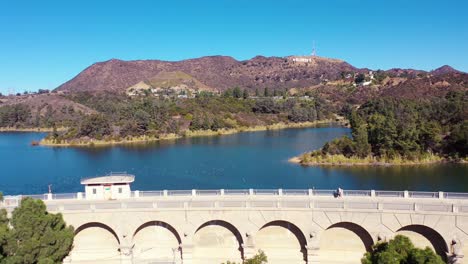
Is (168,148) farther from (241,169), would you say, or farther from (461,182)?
(461,182)

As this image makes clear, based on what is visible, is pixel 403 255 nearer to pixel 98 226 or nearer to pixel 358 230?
pixel 358 230

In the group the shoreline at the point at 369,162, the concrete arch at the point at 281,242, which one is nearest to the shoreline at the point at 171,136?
the shoreline at the point at 369,162

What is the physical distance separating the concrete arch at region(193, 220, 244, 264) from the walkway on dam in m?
0.06

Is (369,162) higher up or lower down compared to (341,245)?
higher up

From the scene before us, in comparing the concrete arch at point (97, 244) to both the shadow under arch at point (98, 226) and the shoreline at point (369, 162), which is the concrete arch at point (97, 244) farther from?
the shoreline at point (369, 162)

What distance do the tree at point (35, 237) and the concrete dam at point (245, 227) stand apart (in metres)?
4.57

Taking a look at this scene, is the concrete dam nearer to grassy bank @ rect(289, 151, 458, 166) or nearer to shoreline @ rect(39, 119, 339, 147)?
grassy bank @ rect(289, 151, 458, 166)

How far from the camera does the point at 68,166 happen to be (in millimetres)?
68938

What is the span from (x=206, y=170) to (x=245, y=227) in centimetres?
3656

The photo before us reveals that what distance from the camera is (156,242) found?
26.9 metres

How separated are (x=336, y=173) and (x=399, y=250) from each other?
38492 mm

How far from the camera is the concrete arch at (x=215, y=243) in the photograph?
26547 mm

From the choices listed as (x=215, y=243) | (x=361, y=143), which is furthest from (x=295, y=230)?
(x=361, y=143)

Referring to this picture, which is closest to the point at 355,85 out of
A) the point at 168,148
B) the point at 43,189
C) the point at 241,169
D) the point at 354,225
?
the point at 168,148
